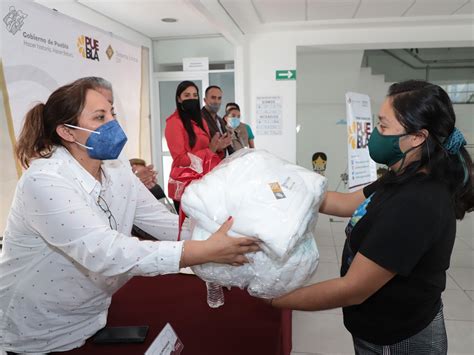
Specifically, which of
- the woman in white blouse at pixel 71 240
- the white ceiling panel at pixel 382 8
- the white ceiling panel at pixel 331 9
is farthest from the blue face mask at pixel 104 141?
the white ceiling panel at pixel 382 8

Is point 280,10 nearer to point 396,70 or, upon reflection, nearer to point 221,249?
point 396,70

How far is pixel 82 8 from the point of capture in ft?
13.2

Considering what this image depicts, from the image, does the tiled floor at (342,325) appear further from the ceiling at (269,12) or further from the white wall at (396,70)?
the white wall at (396,70)

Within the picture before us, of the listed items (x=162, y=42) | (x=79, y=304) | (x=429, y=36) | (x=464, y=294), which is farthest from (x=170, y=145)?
(x=429, y=36)

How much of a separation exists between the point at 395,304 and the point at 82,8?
4.28 metres

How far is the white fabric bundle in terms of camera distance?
Result: 0.85 meters

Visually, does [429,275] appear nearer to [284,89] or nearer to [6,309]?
[6,309]

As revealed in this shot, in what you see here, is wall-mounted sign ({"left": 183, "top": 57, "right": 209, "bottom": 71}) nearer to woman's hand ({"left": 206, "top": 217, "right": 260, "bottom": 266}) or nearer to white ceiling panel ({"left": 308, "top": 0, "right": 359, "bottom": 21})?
white ceiling panel ({"left": 308, "top": 0, "right": 359, "bottom": 21})

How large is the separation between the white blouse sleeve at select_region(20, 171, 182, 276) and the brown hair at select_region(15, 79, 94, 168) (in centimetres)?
18

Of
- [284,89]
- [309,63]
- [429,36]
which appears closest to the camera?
[429,36]

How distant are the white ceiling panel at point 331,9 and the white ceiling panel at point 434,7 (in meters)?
0.71

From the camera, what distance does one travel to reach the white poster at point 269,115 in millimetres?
5551

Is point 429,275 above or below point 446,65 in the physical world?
below

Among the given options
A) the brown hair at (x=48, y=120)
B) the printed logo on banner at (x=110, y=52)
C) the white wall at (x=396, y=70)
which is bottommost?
the brown hair at (x=48, y=120)
